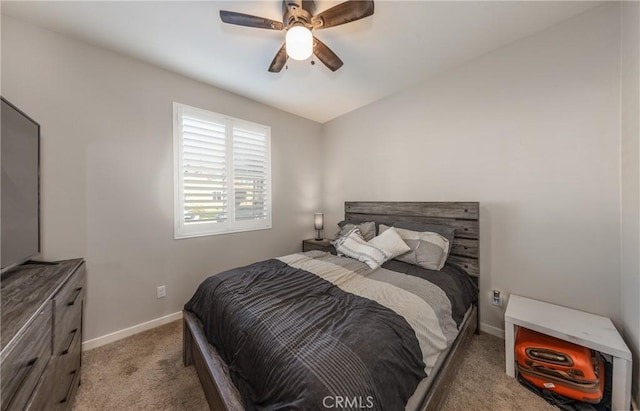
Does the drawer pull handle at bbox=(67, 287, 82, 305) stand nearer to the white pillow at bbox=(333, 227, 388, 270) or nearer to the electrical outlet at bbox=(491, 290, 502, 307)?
the white pillow at bbox=(333, 227, 388, 270)

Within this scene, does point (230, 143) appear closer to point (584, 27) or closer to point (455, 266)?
point (455, 266)

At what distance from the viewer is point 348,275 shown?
6.00ft

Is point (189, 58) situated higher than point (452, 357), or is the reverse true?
point (189, 58)

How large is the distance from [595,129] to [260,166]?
3286mm

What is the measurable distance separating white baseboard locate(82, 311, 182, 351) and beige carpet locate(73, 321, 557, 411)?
0.06 meters

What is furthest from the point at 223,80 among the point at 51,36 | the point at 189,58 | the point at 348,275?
the point at 348,275

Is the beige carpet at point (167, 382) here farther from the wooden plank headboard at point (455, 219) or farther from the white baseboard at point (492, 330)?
the wooden plank headboard at point (455, 219)

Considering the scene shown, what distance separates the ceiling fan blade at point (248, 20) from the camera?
4.74ft

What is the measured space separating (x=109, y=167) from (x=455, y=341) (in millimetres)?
3223

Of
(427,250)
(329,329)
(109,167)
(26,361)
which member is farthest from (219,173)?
(427,250)

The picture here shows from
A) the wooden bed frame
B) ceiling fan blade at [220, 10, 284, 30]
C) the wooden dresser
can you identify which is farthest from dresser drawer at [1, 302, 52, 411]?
ceiling fan blade at [220, 10, 284, 30]

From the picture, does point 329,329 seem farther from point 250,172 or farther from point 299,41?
point 250,172

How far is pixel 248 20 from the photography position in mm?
1485

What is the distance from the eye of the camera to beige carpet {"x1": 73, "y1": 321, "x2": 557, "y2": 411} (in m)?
1.42
